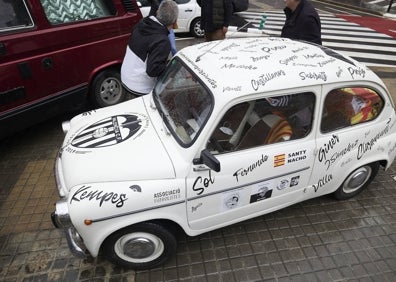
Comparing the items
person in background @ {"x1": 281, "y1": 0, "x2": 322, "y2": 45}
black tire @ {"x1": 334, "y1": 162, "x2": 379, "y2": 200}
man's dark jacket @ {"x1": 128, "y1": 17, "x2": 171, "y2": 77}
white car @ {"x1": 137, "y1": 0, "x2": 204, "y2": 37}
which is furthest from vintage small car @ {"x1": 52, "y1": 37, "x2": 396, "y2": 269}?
white car @ {"x1": 137, "y1": 0, "x2": 204, "y2": 37}

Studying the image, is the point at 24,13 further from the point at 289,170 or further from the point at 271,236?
the point at 271,236

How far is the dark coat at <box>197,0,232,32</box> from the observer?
19.9ft

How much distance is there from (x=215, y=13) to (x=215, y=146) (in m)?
4.29

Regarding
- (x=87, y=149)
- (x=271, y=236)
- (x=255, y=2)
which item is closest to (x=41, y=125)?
(x=87, y=149)

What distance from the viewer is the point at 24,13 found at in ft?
13.5

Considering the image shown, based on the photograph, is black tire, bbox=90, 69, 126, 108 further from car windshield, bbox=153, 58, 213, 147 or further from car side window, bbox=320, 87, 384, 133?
car side window, bbox=320, 87, 384, 133

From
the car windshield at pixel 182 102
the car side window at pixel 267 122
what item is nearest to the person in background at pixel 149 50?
the car windshield at pixel 182 102

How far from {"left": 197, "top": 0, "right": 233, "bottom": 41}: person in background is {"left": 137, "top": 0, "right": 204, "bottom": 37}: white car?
3130mm

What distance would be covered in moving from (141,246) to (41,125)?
343cm

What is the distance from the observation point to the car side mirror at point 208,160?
7.94 feet

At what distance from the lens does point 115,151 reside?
278cm

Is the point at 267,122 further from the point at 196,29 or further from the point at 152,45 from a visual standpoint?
the point at 196,29

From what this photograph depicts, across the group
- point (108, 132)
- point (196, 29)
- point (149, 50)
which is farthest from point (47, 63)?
point (196, 29)

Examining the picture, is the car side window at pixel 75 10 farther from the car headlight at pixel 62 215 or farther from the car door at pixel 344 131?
the car door at pixel 344 131
